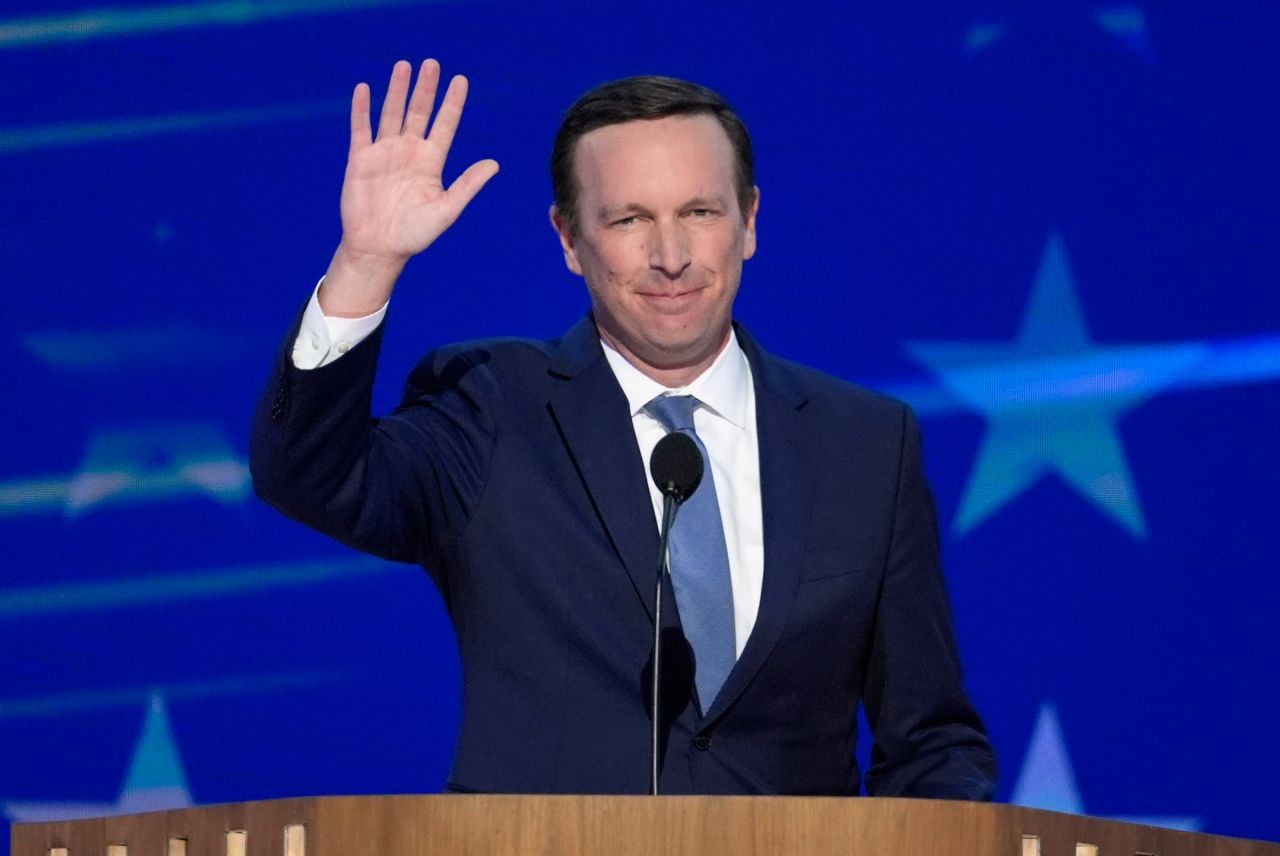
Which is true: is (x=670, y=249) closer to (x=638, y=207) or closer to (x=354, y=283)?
(x=638, y=207)

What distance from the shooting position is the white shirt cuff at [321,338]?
1962mm

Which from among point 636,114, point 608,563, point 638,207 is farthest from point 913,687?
point 636,114

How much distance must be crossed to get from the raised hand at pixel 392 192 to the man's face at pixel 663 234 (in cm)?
23

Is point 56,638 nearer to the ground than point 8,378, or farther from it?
nearer to the ground

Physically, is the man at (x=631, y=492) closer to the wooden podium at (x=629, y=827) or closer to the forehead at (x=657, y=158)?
the forehead at (x=657, y=158)

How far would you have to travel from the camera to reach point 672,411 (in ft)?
7.50

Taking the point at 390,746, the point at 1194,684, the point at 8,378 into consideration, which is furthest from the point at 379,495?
the point at 1194,684

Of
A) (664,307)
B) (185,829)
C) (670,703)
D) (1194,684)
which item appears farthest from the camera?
(1194,684)

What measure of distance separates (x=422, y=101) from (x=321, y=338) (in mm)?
296

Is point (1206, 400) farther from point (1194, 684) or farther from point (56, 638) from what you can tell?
point (56, 638)

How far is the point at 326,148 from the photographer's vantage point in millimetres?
3107

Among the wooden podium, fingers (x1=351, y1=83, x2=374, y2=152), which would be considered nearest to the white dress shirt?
fingers (x1=351, y1=83, x2=374, y2=152)

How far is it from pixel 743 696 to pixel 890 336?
1086 millimetres

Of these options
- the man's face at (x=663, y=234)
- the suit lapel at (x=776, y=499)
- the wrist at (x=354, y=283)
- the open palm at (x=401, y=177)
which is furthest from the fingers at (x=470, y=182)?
the suit lapel at (x=776, y=499)
